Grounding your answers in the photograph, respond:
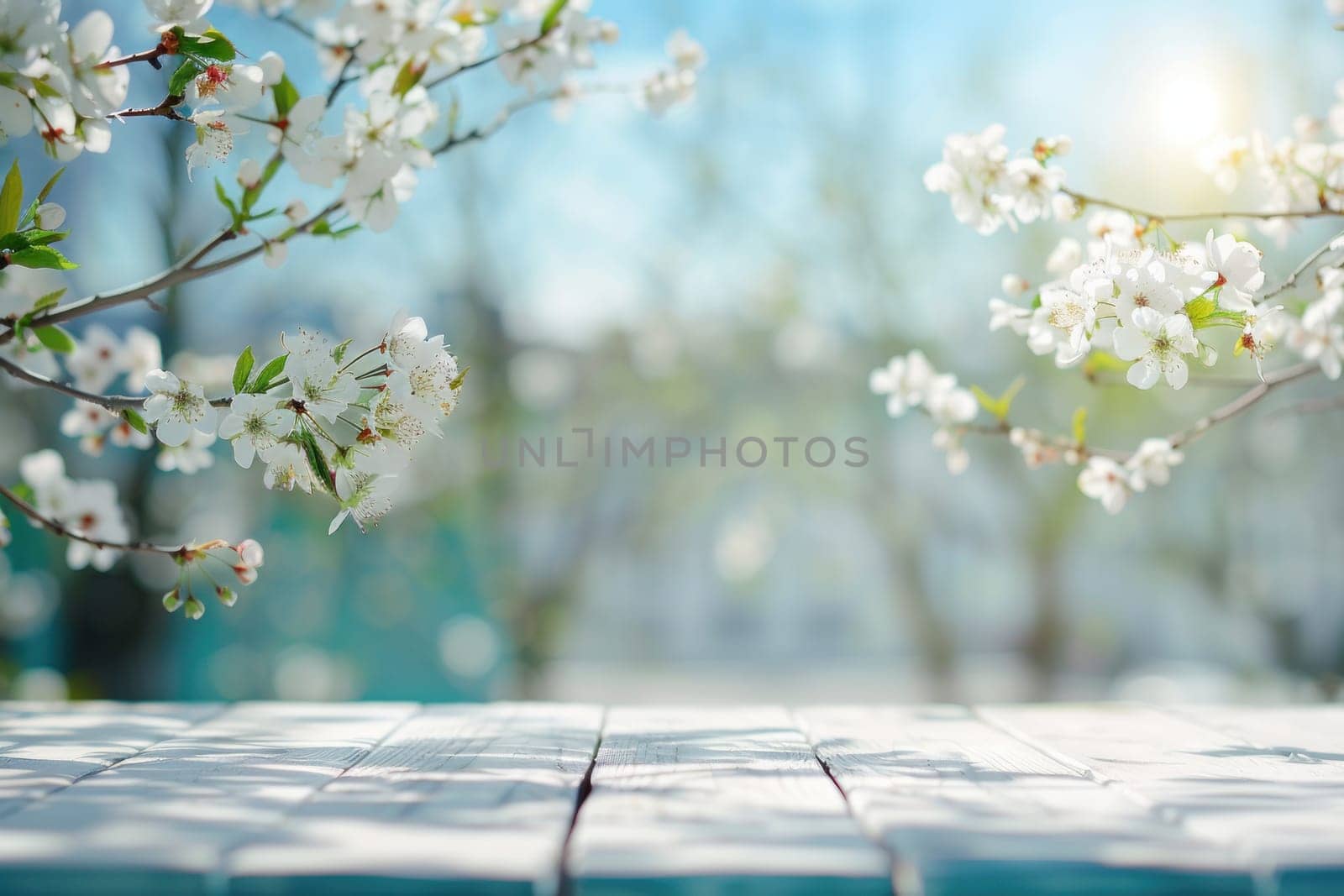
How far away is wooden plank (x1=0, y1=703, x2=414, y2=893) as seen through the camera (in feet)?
2.19

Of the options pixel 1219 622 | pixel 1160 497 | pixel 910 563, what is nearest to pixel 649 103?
pixel 910 563

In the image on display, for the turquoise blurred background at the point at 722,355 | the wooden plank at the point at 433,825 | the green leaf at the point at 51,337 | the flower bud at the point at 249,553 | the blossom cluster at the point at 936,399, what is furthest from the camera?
the turquoise blurred background at the point at 722,355

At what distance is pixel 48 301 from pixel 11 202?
0.09m

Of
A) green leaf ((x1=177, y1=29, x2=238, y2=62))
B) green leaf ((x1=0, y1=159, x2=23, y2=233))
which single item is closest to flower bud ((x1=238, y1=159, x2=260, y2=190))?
green leaf ((x1=177, y1=29, x2=238, y2=62))

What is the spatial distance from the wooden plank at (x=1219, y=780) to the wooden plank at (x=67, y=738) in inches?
34.4

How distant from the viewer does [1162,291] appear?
100 centimetres

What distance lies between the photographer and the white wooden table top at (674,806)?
0.67 m

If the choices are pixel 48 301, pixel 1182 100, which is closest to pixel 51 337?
pixel 48 301

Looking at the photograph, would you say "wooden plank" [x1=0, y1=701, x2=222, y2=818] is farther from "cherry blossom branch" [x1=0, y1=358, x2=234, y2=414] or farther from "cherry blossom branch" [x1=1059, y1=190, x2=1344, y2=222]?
"cherry blossom branch" [x1=1059, y1=190, x2=1344, y2=222]

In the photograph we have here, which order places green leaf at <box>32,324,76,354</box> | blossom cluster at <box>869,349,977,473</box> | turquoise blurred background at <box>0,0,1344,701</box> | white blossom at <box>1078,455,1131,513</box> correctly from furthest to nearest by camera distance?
turquoise blurred background at <box>0,0,1344,701</box> < blossom cluster at <box>869,349,977,473</box> < white blossom at <box>1078,455,1131,513</box> < green leaf at <box>32,324,76,354</box>

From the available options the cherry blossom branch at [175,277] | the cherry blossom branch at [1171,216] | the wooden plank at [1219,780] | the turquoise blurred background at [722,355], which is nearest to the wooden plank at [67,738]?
the cherry blossom branch at [175,277]

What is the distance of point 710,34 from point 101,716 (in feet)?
16.2

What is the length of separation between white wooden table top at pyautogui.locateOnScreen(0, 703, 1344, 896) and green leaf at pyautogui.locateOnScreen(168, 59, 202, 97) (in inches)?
24.4

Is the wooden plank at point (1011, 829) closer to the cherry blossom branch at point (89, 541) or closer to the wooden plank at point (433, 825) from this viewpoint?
the wooden plank at point (433, 825)
